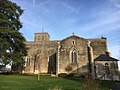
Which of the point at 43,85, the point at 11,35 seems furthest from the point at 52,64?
the point at 43,85

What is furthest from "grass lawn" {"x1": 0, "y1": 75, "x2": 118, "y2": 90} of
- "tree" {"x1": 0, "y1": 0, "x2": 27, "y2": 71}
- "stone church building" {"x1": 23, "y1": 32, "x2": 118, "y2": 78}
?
"stone church building" {"x1": 23, "y1": 32, "x2": 118, "y2": 78}

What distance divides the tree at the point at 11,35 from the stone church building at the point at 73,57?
1149cm

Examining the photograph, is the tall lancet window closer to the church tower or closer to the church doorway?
the church doorway

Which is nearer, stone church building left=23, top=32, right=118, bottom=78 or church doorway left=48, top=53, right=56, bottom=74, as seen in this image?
stone church building left=23, top=32, right=118, bottom=78

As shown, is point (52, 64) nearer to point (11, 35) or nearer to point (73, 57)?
point (73, 57)

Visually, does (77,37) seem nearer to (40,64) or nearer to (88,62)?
(88,62)

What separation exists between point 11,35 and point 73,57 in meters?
16.3

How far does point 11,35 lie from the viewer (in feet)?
101

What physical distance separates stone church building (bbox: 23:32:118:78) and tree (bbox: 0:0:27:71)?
37.7 ft

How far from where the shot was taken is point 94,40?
44.9m

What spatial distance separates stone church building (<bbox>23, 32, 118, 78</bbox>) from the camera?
114 feet

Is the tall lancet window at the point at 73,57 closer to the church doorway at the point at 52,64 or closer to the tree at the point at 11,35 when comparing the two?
the church doorway at the point at 52,64

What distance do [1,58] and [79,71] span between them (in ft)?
61.5

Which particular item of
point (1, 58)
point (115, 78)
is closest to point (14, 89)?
point (1, 58)
